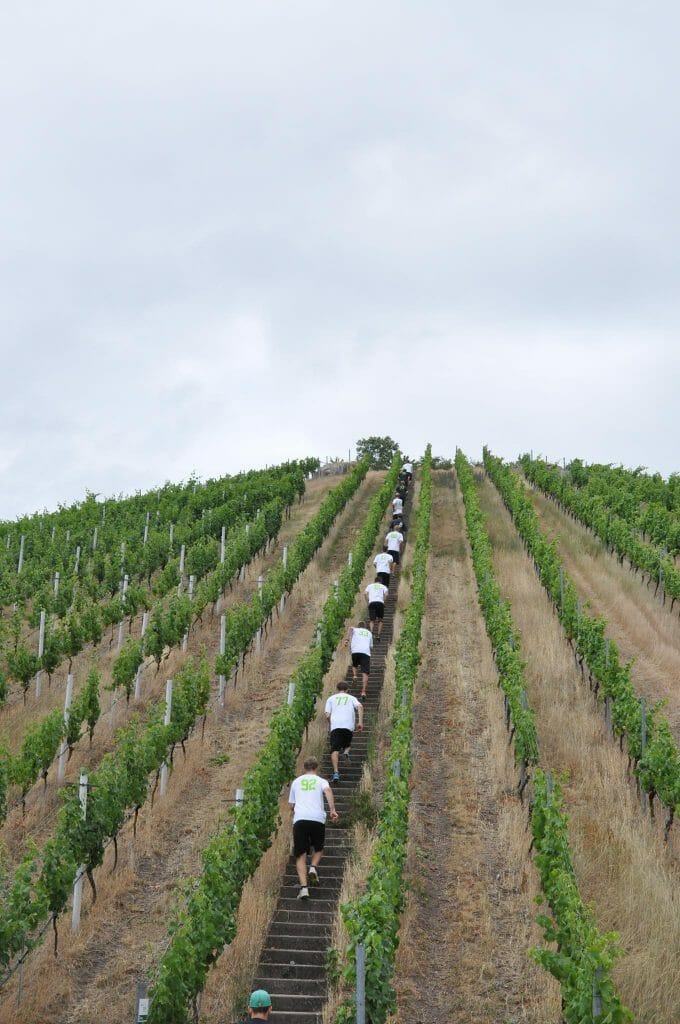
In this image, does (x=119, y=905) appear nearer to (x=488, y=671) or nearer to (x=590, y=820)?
(x=590, y=820)

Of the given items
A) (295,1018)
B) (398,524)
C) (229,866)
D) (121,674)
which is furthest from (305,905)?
(398,524)

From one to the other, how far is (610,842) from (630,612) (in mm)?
11372

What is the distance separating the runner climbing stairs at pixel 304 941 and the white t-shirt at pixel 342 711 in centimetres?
105

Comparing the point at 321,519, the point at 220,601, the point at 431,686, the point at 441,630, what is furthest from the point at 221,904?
the point at 321,519

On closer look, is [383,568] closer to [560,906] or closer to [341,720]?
[341,720]

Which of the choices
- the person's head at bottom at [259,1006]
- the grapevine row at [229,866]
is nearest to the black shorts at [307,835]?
the grapevine row at [229,866]

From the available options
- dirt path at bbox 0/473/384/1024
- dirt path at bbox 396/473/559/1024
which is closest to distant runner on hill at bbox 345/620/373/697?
dirt path at bbox 396/473/559/1024

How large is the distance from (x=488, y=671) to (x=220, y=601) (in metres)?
8.17

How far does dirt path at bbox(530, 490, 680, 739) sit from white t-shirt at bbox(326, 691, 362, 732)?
5.63 m

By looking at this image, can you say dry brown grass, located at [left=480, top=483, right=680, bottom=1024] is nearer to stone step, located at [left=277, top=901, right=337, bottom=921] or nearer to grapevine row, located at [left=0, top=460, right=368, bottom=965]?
stone step, located at [left=277, top=901, right=337, bottom=921]

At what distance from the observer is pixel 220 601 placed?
22.6m

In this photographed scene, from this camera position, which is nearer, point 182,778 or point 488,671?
point 182,778

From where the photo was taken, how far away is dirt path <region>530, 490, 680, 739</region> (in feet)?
53.6

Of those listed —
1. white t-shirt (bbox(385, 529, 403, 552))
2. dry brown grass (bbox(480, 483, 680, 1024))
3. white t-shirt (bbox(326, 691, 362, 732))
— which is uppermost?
white t-shirt (bbox(385, 529, 403, 552))
